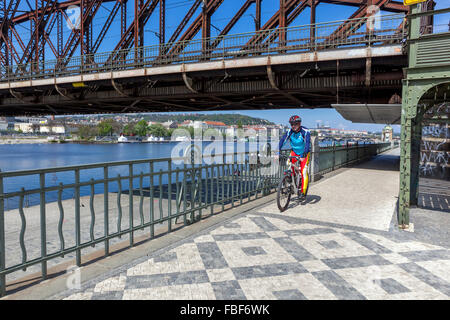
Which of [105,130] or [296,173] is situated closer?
[296,173]

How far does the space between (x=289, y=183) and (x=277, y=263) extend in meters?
3.26

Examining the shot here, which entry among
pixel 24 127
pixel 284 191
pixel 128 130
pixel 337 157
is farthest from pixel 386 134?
pixel 24 127

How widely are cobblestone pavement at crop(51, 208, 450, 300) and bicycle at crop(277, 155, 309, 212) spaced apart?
1.48 meters

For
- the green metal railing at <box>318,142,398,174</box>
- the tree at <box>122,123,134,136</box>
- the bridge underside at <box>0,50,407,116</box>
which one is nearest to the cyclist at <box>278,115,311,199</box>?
the green metal railing at <box>318,142,398,174</box>

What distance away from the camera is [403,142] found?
557 centimetres

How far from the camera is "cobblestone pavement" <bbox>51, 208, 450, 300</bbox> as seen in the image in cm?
309

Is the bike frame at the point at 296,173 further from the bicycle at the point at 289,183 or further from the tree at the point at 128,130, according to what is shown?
the tree at the point at 128,130

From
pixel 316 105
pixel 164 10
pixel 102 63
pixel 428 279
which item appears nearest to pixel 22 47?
pixel 164 10

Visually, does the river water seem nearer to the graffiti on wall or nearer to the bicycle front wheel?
the bicycle front wheel

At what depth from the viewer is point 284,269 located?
12.0ft

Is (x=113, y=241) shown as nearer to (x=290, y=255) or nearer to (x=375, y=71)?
(x=290, y=255)

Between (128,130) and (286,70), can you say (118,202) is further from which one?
(128,130)

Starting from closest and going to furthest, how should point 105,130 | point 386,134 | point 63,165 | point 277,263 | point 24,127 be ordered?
point 277,263 < point 63,165 < point 386,134 < point 105,130 < point 24,127

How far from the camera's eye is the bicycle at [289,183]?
6.62 metres
